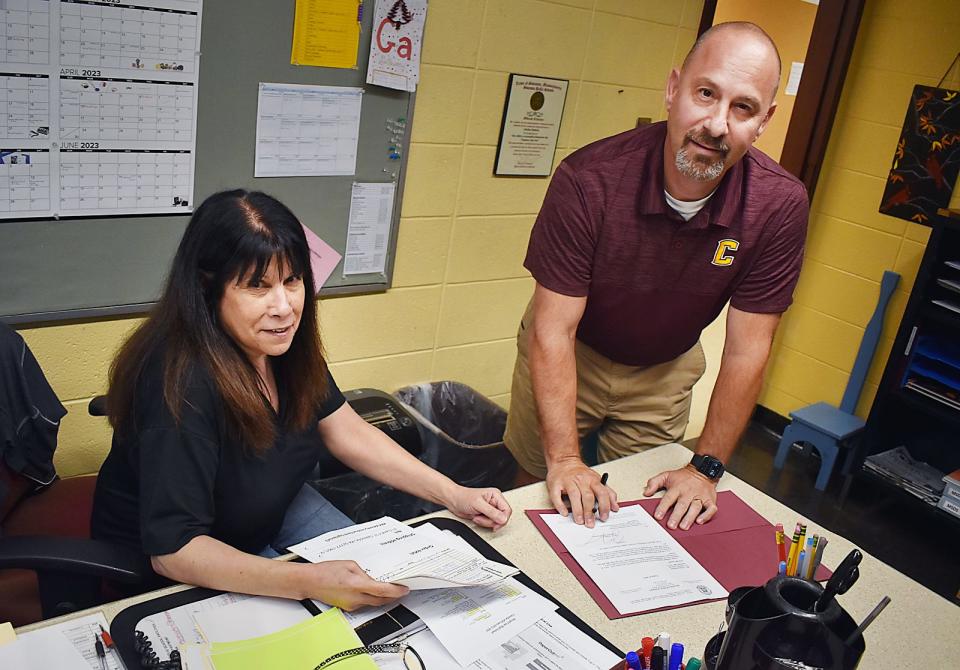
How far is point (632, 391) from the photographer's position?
2189 mm

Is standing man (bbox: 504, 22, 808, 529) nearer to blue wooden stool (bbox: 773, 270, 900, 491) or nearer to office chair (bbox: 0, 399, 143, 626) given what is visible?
office chair (bbox: 0, 399, 143, 626)

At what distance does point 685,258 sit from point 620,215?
18 cm

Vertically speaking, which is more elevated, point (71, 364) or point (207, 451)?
point (207, 451)

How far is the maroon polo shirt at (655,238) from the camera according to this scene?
1912mm

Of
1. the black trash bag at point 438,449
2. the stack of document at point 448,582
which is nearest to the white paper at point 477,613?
the stack of document at point 448,582

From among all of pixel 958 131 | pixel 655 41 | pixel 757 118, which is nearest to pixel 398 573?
pixel 757 118

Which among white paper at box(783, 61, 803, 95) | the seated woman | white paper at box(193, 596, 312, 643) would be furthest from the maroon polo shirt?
white paper at box(783, 61, 803, 95)

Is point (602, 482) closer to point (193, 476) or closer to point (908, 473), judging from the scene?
point (193, 476)

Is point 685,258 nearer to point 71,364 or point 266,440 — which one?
point 266,440

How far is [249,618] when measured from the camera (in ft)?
4.16

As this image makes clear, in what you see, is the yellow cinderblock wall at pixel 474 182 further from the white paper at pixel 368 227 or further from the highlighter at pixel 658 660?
the highlighter at pixel 658 660

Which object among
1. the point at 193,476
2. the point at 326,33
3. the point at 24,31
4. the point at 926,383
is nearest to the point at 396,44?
the point at 326,33

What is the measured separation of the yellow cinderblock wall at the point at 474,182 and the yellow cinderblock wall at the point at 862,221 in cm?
96

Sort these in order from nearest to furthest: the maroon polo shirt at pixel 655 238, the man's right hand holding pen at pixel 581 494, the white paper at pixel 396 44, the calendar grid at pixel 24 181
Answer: the man's right hand holding pen at pixel 581 494 < the maroon polo shirt at pixel 655 238 < the calendar grid at pixel 24 181 < the white paper at pixel 396 44
